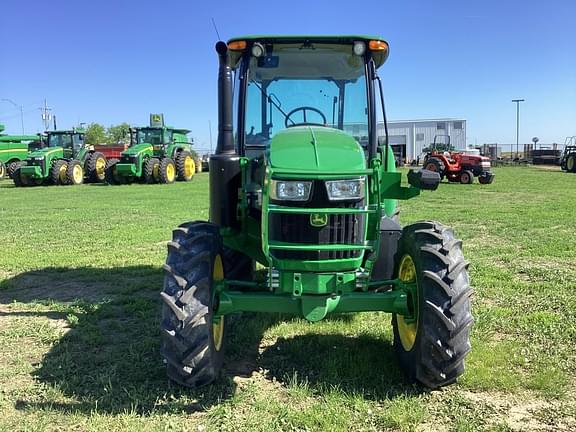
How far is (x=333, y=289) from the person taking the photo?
3557mm

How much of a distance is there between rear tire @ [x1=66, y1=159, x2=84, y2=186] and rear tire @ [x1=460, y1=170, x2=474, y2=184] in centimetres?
1828

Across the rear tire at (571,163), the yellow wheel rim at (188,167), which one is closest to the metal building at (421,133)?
the rear tire at (571,163)

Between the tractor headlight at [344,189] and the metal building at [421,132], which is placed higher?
the metal building at [421,132]

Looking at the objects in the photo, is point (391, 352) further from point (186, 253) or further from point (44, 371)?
point (44, 371)

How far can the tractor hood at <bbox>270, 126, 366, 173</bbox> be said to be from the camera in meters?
3.53

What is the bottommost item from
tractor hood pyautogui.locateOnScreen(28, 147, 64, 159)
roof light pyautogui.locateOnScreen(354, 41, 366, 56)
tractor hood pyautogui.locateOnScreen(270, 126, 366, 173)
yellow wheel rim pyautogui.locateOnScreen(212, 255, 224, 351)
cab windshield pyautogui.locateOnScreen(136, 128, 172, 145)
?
yellow wheel rim pyautogui.locateOnScreen(212, 255, 224, 351)

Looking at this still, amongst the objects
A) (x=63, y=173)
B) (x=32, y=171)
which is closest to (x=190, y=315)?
(x=32, y=171)

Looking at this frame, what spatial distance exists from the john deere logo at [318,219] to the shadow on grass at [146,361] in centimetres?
115

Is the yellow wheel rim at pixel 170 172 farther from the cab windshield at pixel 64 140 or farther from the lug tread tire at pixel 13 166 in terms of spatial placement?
the lug tread tire at pixel 13 166

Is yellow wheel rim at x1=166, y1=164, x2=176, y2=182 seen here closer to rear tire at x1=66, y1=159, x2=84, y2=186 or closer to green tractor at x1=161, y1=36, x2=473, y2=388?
rear tire at x1=66, y1=159, x2=84, y2=186

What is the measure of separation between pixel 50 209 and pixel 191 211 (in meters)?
4.29

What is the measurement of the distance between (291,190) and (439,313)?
1.23m

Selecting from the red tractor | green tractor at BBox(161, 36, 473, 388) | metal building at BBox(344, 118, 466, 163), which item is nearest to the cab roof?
green tractor at BBox(161, 36, 473, 388)

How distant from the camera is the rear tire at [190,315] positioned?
3.49 m
